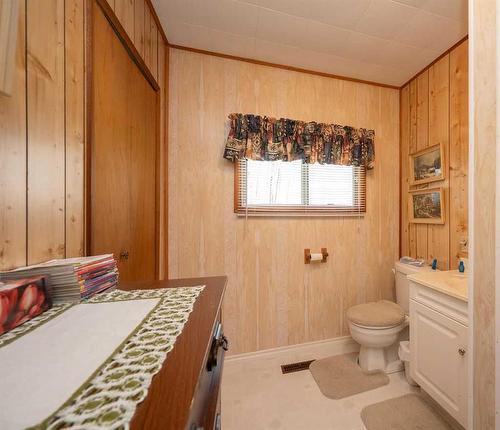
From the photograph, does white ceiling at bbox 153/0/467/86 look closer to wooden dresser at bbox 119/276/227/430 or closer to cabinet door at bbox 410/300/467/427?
wooden dresser at bbox 119/276/227/430

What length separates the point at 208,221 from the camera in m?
A: 1.68

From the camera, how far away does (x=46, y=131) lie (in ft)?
2.11

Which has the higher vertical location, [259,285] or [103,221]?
[103,221]

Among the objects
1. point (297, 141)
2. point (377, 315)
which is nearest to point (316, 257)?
point (377, 315)

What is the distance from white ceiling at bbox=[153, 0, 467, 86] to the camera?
4.28 feet

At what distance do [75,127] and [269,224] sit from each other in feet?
4.40

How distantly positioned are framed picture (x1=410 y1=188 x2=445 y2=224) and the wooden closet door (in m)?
2.19

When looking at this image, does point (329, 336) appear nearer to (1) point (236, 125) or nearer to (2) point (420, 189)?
(2) point (420, 189)

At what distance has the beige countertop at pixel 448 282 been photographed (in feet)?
3.60

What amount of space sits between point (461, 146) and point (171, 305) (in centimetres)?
215

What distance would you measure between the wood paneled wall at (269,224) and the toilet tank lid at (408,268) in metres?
0.17

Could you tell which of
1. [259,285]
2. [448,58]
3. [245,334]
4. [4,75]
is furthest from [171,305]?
[448,58]

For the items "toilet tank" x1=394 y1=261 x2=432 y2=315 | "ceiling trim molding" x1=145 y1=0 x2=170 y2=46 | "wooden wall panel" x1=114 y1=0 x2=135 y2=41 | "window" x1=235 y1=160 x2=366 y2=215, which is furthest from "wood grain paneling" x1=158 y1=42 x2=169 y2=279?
"toilet tank" x1=394 y1=261 x2=432 y2=315

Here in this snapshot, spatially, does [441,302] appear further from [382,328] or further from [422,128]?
[422,128]
